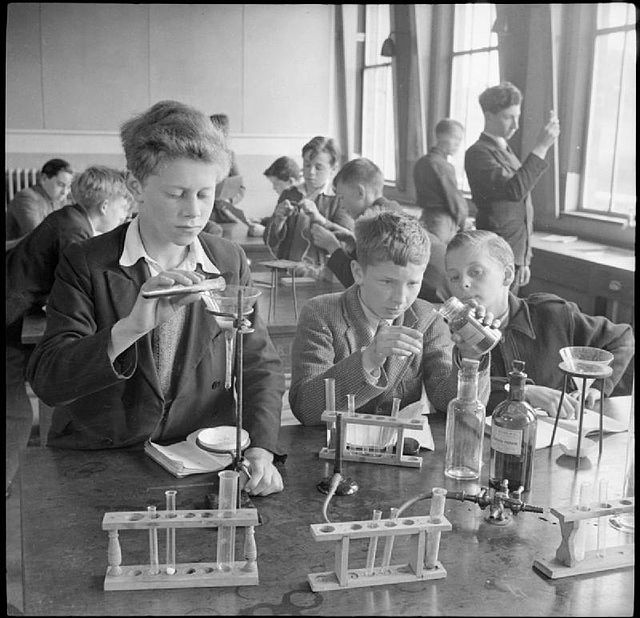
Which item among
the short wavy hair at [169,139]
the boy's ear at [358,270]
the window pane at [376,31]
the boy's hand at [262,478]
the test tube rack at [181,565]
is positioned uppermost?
the window pane at [376,31]

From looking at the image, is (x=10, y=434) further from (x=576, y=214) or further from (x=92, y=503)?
(x=576, y=214)

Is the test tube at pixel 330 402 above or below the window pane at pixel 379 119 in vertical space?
below

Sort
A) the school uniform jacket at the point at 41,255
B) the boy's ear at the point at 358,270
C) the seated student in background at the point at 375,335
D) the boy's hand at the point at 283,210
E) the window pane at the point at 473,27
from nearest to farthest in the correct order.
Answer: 1. the seated student in background at the point at 375,335
2. the boy's ear at the point at 358,270
3. the school uniform jacket at the point at 41,255
4. the boy's hand at the point at 283,210
5. the window pane at the point at 473,27

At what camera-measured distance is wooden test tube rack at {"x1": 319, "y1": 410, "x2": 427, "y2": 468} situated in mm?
1374

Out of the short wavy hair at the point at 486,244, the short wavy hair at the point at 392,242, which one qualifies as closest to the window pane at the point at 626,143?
the short wavy hair at the point at 486,244

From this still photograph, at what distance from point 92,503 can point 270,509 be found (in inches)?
11.3

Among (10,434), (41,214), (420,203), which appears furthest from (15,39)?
(420,203)

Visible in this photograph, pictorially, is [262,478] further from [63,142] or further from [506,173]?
[63,142]

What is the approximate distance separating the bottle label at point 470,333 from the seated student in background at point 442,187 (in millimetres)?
2619

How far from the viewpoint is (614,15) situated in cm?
378

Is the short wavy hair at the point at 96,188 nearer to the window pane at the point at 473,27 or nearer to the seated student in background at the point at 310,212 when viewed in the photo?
the seated student in background at the point at 310,212

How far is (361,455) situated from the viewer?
1.42 meters

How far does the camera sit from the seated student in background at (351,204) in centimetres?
352

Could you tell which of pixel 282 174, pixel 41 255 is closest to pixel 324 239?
pixel 282 174
